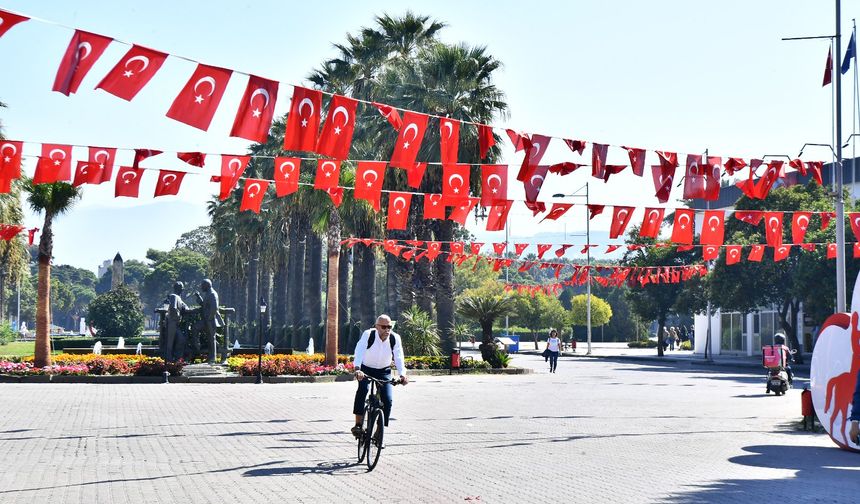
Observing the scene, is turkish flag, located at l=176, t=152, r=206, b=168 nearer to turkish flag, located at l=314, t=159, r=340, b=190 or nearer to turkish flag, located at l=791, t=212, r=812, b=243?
turkish flag, located at l=314, t=159, r=340, b=190

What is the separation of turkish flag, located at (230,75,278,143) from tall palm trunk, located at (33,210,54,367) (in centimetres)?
1931

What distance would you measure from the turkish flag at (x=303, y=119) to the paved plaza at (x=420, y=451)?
4112 mm

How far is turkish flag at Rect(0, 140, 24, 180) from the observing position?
715 inches

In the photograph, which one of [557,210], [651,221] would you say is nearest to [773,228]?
[651,221]

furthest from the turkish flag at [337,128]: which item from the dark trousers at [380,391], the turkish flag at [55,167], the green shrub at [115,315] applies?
the green shrub at [115,315]

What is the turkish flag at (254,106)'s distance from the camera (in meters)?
13.5

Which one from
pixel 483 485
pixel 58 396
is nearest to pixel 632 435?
pixel 483 485

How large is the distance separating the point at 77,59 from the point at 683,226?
16.0 metres

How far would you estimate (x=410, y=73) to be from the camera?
3912 cm

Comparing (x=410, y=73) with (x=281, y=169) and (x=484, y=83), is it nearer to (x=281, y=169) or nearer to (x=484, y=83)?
(x=484, y=83)

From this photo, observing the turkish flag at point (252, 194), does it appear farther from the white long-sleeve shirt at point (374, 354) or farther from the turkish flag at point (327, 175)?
the white long-sleeve shirt at point (374, 354)

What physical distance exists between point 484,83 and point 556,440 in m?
25.1

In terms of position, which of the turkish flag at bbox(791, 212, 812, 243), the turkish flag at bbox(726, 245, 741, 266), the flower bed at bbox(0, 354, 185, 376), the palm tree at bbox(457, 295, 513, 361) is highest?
the turkish flag at bbox(791, 212, 812, 243)

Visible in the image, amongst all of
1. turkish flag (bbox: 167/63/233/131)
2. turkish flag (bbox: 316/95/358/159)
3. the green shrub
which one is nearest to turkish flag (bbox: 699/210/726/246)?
turkish flag (bbox: 316/95/358/159)
